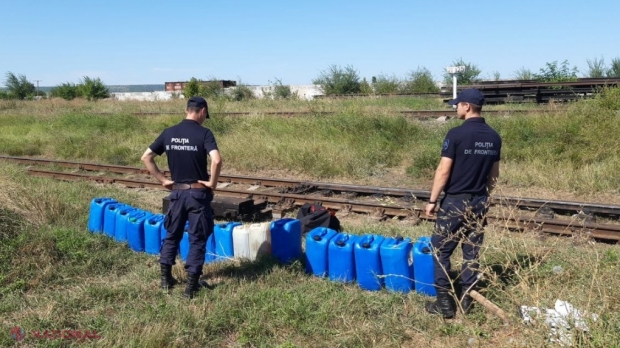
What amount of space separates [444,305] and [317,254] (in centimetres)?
152

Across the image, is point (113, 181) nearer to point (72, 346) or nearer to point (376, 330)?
point (72, 346)

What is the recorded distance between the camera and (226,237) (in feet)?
21.4

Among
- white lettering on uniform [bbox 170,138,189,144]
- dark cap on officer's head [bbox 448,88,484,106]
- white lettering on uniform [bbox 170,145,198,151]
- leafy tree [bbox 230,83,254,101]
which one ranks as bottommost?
white lettering on uniform [bbox 170,145,198,151]

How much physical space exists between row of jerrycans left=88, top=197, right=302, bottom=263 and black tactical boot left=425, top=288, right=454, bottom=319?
6.10 feet

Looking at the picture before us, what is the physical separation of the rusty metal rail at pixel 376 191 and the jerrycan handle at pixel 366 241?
76 cm

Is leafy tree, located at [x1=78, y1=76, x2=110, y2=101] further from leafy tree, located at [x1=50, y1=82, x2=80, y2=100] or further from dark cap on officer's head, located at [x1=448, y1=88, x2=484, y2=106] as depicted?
dark cap on officer's head, located at [x1=448, y1=88, x2=484, y2=106]

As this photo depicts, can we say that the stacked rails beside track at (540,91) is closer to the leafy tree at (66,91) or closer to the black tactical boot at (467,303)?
the black tactical boot at (467,303)

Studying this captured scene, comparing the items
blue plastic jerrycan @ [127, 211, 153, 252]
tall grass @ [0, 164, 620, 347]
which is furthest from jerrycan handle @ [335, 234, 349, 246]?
blue plastic jerrycan @ [127, 211, 153, 252]

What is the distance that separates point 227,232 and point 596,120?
8645 millimetres

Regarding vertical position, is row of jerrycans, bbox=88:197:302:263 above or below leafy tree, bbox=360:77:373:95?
below

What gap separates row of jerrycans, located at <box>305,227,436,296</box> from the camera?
5.36 metres

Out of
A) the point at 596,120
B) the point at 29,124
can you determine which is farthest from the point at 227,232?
the point at 29,124

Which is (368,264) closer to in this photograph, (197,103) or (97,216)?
(197,103)

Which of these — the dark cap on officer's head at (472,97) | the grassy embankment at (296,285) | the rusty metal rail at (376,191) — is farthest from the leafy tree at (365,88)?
the dark cap on officer's head at (472,97)
